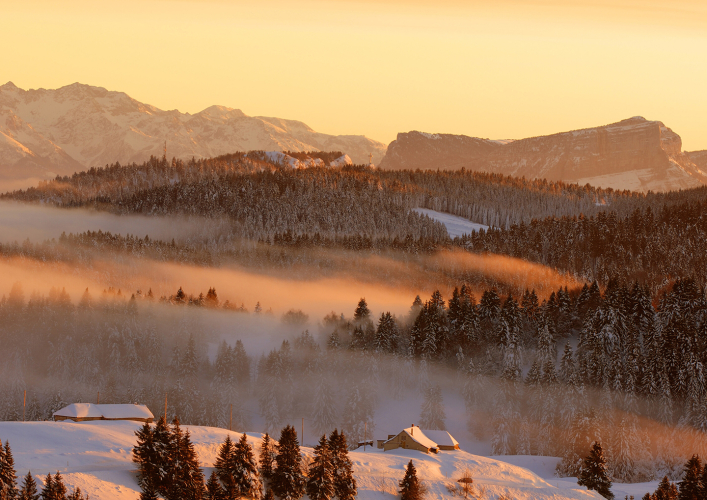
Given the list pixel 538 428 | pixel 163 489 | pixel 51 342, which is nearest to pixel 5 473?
pixel 163 489

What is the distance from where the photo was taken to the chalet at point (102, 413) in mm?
113438

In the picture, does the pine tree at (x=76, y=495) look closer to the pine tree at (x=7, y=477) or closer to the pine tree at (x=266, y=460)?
the pine tree at (x=7, y=477)

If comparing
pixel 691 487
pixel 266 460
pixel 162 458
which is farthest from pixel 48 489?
pixel 691 487

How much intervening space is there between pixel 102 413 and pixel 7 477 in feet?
153

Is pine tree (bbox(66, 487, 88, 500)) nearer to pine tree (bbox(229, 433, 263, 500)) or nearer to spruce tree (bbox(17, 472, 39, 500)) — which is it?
spruce tree (bbox(17, 472, 39, 500))

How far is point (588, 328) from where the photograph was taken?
145 meters

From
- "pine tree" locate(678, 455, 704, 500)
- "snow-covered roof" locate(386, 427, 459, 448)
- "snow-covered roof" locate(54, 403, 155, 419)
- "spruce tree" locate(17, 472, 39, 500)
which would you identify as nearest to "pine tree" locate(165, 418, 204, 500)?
"spruce tree" locate(17, 472, 39, 500)

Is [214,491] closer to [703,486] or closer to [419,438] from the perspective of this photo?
[419,438]

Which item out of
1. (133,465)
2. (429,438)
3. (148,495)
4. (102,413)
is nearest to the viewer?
(148,495)

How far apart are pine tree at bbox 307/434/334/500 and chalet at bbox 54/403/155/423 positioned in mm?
34473

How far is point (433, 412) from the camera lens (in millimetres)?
144000

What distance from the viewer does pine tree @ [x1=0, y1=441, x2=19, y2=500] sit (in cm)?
6738

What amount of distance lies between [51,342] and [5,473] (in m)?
126

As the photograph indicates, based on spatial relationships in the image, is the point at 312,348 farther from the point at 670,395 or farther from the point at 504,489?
the point at 504,489
